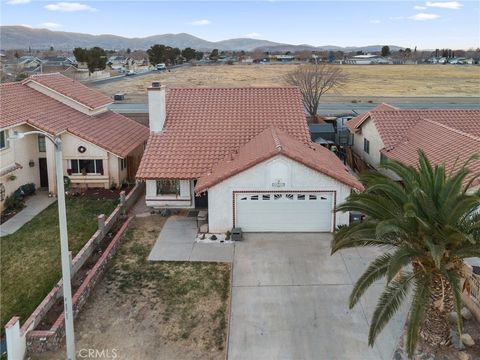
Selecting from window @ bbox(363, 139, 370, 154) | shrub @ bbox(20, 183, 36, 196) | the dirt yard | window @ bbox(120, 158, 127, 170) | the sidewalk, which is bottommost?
the dirt yard

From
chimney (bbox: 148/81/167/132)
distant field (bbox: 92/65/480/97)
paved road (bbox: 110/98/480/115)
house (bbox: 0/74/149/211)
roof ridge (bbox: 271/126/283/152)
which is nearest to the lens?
roof ridge (bbox: 271/126/283/152)

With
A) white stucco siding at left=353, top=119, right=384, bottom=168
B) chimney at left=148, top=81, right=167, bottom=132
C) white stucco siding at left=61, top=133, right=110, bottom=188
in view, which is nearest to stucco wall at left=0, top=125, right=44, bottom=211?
white stucco siding at left=61, top=133, right=110, bottom=188

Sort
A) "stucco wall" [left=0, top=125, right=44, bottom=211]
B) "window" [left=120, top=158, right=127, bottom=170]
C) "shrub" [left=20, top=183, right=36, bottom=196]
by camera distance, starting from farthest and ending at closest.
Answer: "window" [left=120, top=158, right=127, bottom=170]
"shrub" [left=20, top=183, right=36, bottom=196]
"stucco wall" [left=0, top=125, right=44, bottom=211]

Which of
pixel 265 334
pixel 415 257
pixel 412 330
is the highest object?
pixel 415 257

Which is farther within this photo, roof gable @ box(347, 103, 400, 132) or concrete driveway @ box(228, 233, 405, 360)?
roof gable @ box(347, 103, 400, 132)

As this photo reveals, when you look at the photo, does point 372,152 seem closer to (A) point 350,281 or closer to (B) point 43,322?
(A) point 350,281

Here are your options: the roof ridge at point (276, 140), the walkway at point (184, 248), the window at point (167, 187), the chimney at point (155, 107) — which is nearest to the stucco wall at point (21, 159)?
the chimney at point (155, 107)

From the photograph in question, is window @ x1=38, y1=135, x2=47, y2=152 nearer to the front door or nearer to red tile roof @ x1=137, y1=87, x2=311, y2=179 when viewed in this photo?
the front door

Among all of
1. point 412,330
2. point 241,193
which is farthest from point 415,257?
point 241,193
